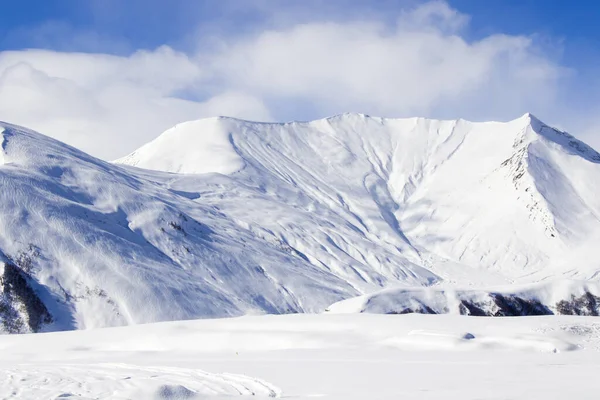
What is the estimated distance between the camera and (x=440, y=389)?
24734mm

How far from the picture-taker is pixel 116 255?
431 ft

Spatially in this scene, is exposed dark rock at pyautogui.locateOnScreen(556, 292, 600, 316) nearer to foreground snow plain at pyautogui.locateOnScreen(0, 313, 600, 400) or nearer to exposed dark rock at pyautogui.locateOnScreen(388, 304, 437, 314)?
exposed dark rock at pyautogui.locateOnScreen(388, 304, 437, 314)

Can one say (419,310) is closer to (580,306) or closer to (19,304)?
(580,306)

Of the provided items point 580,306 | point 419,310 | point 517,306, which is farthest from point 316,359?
point 580,306

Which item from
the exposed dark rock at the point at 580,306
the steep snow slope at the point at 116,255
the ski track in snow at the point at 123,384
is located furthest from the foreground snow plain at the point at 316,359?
the steep snow slope at the point at 116,255

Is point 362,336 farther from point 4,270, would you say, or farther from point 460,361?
point 4,270

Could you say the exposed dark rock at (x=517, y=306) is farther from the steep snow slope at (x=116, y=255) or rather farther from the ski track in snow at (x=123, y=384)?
the ski track in snow at (x=123, y=384)

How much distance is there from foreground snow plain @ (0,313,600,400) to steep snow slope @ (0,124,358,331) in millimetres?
67755

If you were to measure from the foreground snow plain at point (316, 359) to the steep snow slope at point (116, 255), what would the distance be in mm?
67755

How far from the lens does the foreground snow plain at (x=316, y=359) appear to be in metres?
24.9

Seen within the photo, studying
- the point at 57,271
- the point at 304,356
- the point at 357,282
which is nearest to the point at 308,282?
the point at 357,282

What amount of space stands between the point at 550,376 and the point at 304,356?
43.8 feet

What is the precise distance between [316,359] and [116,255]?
334 ft

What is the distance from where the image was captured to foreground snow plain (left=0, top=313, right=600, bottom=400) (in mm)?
24891
